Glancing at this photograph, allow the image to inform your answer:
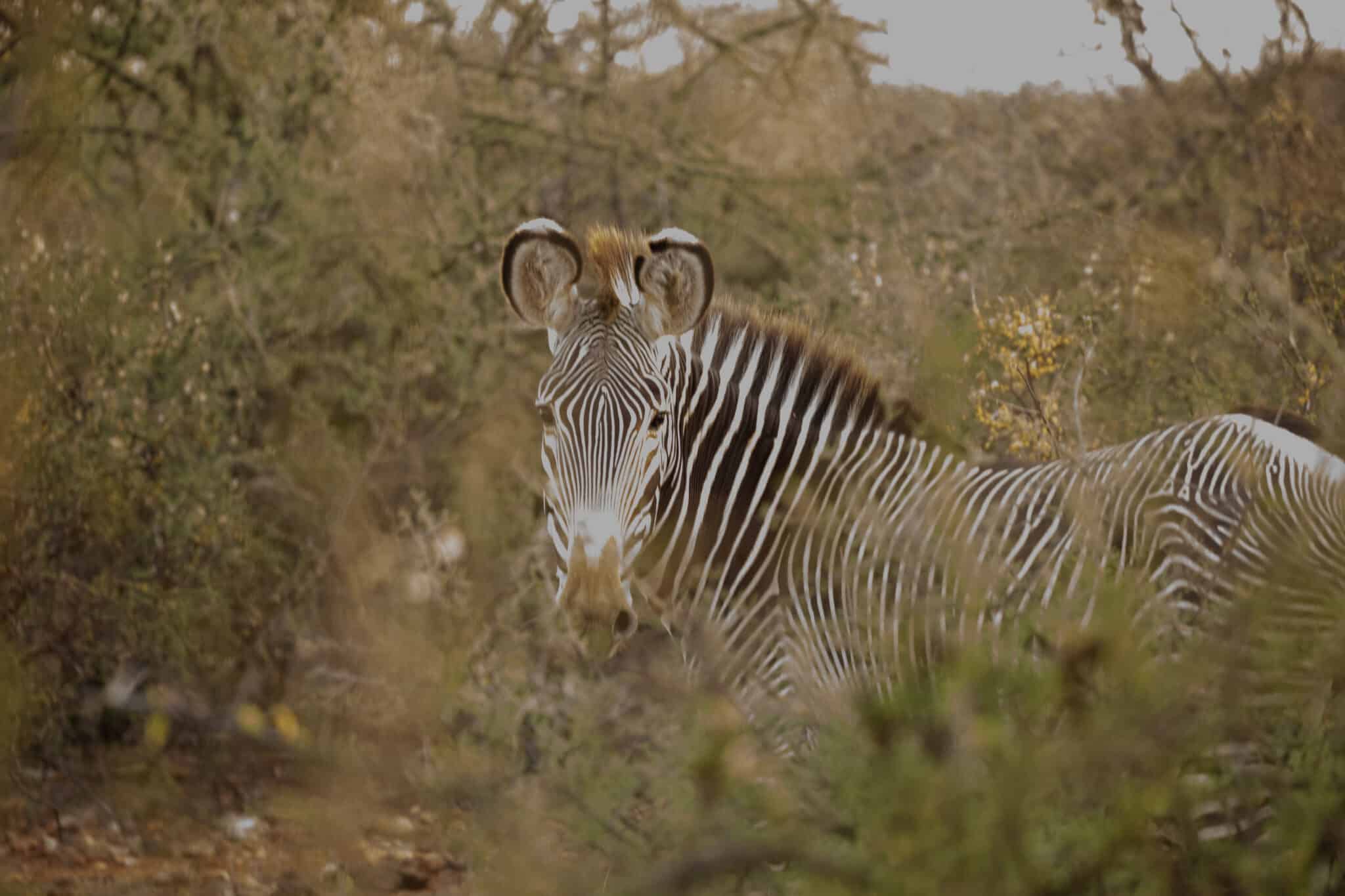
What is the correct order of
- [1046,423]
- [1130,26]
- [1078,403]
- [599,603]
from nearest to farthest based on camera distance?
[599,603] < [1078,403] < [1046,423] < [1130,26]

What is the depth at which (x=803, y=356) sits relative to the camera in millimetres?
4289

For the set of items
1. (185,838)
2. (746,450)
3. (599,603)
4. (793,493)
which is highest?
(746,450)

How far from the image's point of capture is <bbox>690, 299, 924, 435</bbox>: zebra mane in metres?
4.29

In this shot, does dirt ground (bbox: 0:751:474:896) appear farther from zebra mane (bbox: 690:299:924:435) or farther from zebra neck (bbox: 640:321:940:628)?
zebra mane (bbox: 690:299:924:435)

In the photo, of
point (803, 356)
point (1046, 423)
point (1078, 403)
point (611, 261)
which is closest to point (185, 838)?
point (611, 261)

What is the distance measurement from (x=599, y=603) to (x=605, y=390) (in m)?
0.62

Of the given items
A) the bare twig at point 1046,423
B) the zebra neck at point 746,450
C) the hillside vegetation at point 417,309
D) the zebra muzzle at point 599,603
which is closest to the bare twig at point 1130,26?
the hillside vegetation at point 417,309

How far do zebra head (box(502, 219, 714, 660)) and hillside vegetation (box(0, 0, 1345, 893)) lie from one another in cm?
44

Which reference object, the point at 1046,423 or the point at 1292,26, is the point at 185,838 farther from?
the point at 1292,26

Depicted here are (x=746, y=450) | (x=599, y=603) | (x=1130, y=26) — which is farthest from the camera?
(x=1130, y=26)

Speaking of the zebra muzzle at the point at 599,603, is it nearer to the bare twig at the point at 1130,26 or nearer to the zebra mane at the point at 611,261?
the zebra mane at the point at 611,261

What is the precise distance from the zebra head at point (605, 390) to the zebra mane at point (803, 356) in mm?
232

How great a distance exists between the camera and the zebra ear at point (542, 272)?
4043 mm

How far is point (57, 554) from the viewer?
6.40 m
